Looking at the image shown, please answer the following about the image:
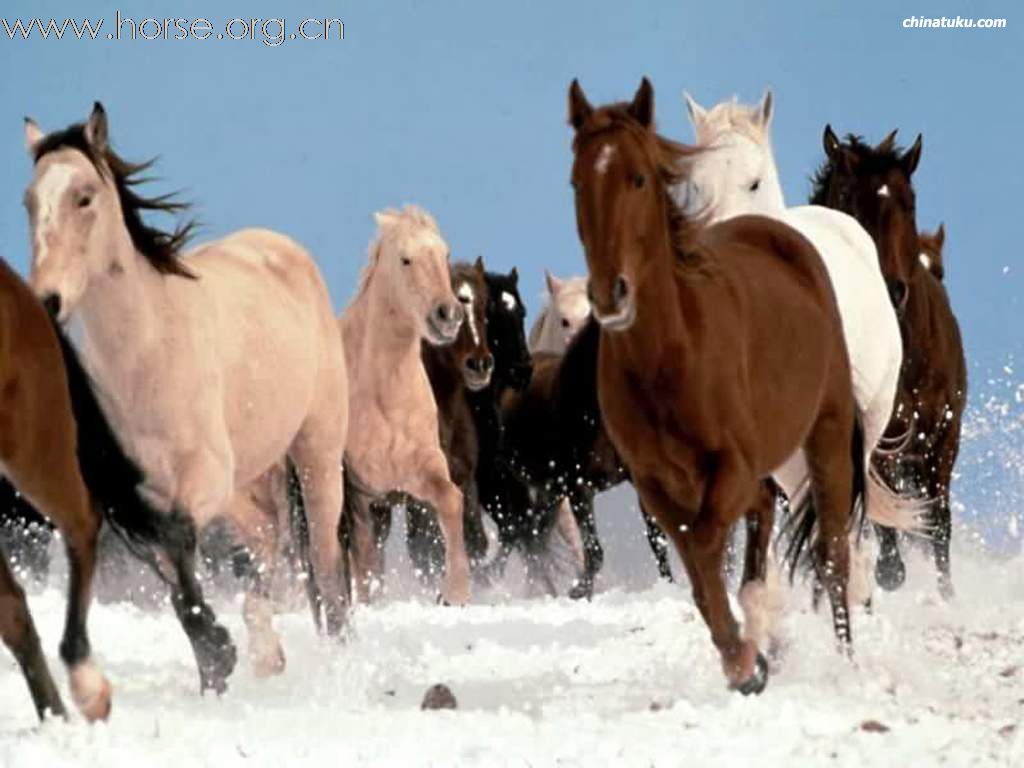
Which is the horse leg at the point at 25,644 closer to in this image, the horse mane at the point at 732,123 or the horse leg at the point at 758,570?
the horse leg at the point at 758,570

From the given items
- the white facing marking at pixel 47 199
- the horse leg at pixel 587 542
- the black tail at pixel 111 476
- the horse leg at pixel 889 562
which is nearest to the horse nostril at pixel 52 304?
the white facing marking at pixel 47 199

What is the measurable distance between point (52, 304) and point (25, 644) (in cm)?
103

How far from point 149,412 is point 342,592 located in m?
2.22

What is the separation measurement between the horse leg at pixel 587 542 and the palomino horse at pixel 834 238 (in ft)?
12.4

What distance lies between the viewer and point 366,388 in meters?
10.3

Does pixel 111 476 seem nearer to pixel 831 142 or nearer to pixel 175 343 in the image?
pixel 175 343

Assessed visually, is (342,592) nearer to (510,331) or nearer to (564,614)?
(564,614)

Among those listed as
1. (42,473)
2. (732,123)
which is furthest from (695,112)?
(42,473)

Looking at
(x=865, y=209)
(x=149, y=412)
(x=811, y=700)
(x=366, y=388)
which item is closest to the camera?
(x=811, y=700)

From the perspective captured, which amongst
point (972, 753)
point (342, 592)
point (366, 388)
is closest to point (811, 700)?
point (972, 753)

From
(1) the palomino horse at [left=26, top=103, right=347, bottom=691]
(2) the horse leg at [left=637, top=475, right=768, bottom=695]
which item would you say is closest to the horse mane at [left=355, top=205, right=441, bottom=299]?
(1) the palomino horse at [left=26, top=103, right=347, bottom=691]

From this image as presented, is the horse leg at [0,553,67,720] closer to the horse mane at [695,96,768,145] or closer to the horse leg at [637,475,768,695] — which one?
the horse leg at [637,475,768,695]

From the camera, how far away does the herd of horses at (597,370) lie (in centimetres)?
507

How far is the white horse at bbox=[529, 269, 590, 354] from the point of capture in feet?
47.9
